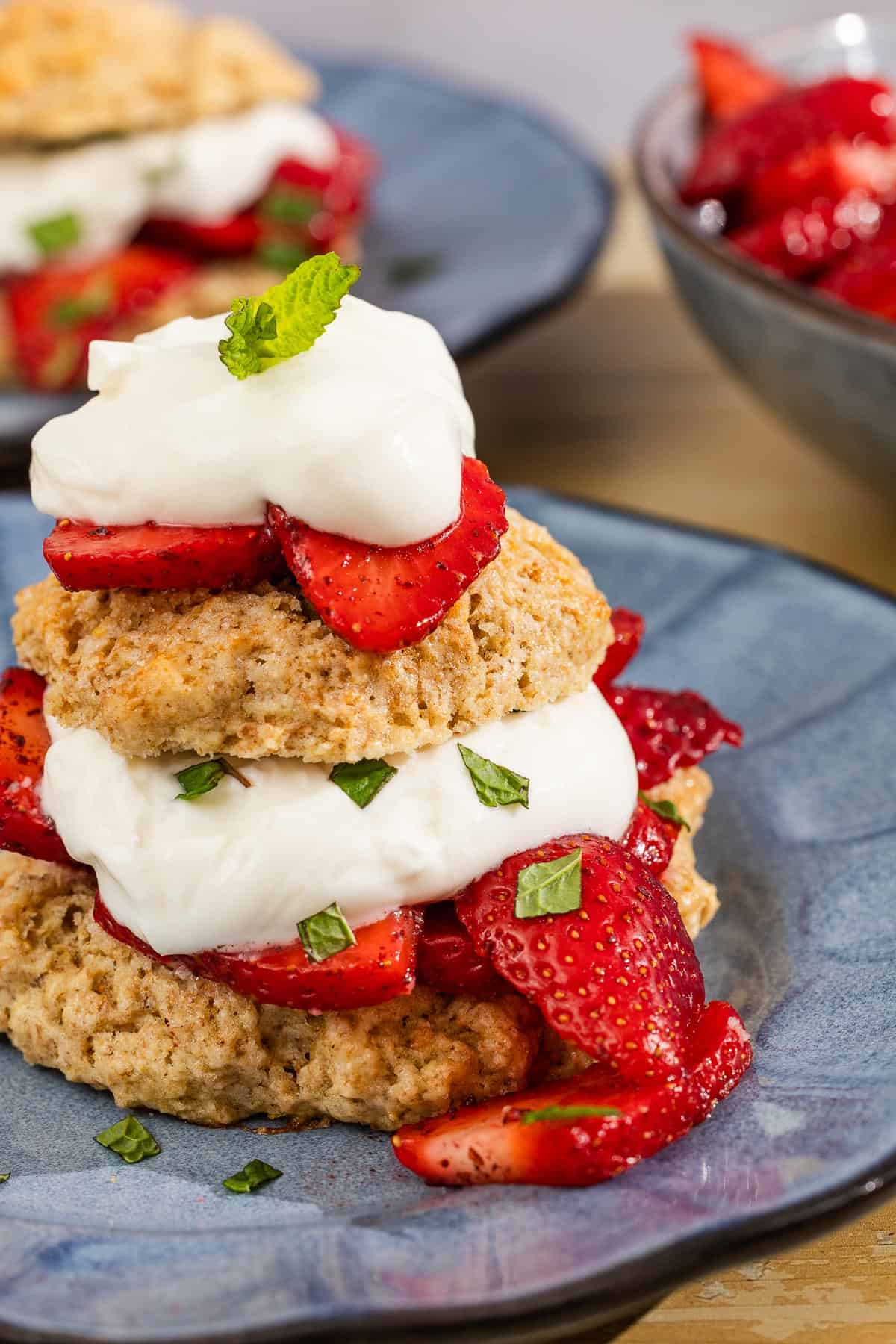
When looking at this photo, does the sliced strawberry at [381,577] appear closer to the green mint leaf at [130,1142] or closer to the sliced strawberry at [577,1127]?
the sliced strawberry at [577,1127]

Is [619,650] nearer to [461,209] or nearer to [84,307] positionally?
[84,307]

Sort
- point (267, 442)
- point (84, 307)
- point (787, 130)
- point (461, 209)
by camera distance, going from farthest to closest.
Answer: point (461, 209) → point (84, 307) → point (787, 130) → point (267, 442)

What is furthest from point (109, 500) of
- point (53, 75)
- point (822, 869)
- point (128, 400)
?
point (53, 75)

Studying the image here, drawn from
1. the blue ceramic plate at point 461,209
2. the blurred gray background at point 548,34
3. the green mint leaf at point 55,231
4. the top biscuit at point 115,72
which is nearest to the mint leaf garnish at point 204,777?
the blue ceramic plate at point 461,209

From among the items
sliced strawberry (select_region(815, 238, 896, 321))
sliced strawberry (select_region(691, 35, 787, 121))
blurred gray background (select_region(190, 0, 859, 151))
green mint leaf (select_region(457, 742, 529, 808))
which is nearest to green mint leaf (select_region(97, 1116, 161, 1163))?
green mint leaf (select_region(457, 742, 529, 808))

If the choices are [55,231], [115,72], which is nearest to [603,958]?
[55,231]

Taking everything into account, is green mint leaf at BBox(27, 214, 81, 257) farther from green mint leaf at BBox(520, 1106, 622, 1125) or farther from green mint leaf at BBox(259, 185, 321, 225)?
green mint leaf at BBox(520, 1106, 622, 1125)
